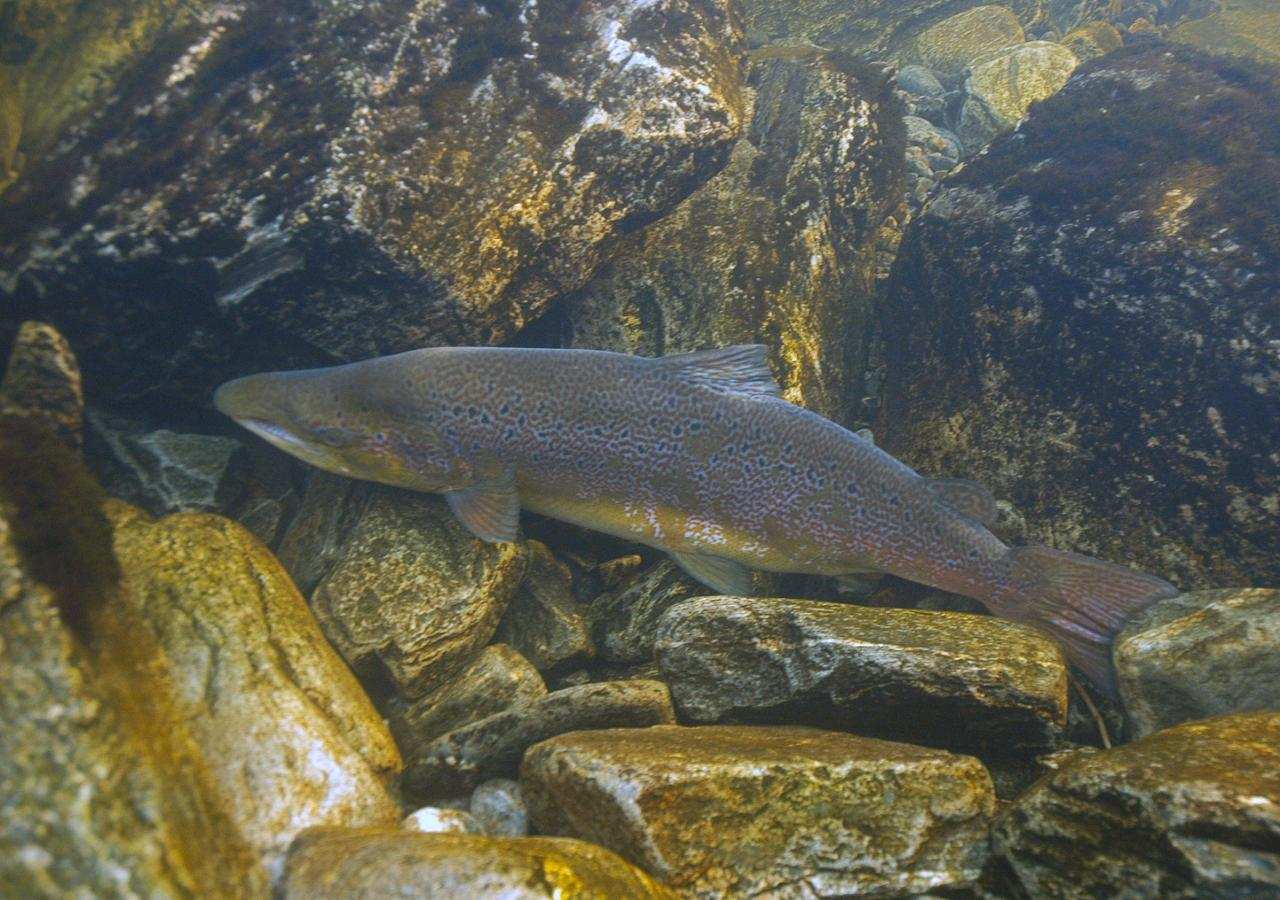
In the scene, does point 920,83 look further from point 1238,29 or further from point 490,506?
point 490,506

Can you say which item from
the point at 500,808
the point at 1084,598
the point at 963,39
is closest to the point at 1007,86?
the point at 963,39

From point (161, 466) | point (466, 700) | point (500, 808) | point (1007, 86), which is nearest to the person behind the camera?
point (500, 808)

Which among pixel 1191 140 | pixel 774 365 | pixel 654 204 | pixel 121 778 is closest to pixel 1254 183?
pixel 1191 140

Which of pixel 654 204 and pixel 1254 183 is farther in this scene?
pixel 654 204

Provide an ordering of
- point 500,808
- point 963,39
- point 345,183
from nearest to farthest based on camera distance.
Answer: point 500,808
point 345,183
point 963,39

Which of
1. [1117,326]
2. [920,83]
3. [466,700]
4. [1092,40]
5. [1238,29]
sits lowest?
[466,700]

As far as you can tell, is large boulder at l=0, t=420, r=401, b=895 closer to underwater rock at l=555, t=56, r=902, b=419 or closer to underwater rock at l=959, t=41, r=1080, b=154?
underwater rock at l=555, t=56, r=902, b=419

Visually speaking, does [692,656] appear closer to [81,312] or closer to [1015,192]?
[81,312]
